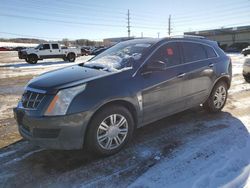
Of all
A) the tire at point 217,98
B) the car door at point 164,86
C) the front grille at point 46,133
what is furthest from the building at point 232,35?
the front grille at point 46,133

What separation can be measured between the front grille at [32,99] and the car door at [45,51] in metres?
20.3

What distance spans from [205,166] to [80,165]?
65.2 inches

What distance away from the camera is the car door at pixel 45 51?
22.5 meters

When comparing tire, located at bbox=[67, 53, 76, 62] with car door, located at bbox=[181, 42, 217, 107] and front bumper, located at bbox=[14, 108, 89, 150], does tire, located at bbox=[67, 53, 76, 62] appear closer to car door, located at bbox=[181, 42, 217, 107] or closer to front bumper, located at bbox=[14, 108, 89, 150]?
car door, located at bbox=[181, 42, 217, 107]

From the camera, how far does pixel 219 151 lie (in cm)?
351

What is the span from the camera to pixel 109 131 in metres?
3.44

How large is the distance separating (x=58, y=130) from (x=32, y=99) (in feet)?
2.01

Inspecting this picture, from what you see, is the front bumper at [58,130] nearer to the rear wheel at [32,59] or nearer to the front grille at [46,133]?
the front grille at [46,133]

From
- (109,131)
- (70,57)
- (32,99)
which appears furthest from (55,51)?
(109,131)

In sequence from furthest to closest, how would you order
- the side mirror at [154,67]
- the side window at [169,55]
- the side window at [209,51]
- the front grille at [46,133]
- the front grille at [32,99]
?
1. the side window at [209,51]
2. the side window at [169,55]
3. the side mirror at [154,67]
4. the front grille at [32,99]
5. the front grille at [46,133]

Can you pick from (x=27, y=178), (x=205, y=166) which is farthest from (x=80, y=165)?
(x=205, y=166)

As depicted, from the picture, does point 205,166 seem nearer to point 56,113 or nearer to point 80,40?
point 56,113

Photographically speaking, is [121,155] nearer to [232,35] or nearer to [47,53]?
[47,53]

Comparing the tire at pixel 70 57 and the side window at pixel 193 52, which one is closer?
the side window at pixel 193 52
